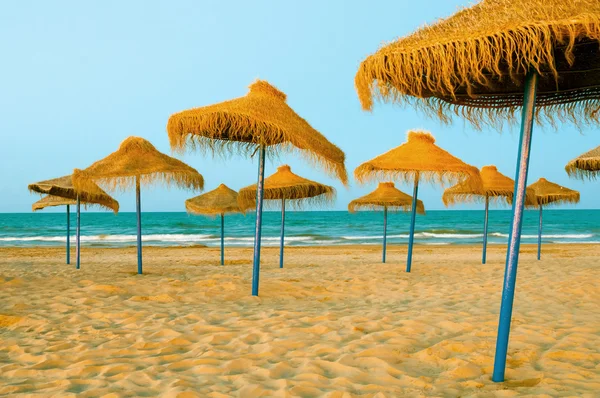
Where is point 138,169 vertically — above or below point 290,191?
above

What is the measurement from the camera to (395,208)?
12477mm

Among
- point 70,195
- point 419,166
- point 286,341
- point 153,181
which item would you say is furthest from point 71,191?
point 286,341

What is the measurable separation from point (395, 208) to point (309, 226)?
29937 mm

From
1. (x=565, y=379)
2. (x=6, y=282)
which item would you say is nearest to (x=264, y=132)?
(x=565, y=379)

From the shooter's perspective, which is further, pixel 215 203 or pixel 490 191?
pixel 215 203

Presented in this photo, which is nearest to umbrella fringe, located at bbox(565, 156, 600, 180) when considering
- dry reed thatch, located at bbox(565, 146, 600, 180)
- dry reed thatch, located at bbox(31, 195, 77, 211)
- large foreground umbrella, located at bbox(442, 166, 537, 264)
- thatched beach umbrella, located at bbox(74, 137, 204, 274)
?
dry reed thatch, located at bbox(565, 146, 600, 180)

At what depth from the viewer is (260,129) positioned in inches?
199

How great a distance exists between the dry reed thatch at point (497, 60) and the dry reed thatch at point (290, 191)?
6.27 meters

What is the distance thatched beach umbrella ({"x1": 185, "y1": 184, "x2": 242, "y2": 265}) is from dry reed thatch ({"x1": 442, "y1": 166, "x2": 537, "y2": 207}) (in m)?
5.44

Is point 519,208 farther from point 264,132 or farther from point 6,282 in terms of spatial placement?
point 6,282

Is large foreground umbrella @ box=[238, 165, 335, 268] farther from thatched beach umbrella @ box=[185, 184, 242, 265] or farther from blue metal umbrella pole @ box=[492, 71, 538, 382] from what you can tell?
blue metal umbrella pole @ box=[492, 71, 538, 382]

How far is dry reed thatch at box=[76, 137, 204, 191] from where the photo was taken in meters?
7.40

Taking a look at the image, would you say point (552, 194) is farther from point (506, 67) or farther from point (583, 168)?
point (506, 67)

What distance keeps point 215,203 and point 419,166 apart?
20.2ft
